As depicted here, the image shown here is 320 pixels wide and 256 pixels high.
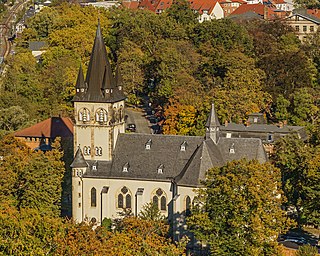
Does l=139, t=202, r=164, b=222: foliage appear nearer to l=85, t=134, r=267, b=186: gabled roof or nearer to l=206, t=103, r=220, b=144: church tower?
l=85, t=134, r=267, b=186: gabled roof

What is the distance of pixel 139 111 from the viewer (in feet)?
390

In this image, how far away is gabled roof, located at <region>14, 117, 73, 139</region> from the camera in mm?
103000

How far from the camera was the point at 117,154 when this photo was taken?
2990 inches

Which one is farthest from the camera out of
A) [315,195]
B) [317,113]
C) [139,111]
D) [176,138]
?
[139,111]

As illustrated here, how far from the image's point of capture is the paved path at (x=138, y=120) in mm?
110137

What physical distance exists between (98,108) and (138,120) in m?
39.0

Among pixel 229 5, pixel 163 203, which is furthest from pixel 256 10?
pixel 163 203

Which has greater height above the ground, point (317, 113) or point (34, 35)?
point (34, 35)

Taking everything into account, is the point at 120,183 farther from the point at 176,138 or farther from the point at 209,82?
the point at 209,82

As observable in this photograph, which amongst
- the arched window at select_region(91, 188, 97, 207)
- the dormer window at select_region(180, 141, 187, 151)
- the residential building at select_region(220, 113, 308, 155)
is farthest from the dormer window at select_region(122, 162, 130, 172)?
the residential building at select_region(220, 113, 308, 155)

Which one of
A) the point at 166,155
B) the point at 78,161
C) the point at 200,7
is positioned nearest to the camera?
the point at 166,155

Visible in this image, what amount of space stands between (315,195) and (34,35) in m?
93.0

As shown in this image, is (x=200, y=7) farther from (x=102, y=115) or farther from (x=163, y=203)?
(x=163, y=203)

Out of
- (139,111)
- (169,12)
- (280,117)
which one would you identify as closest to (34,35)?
(169,12)
